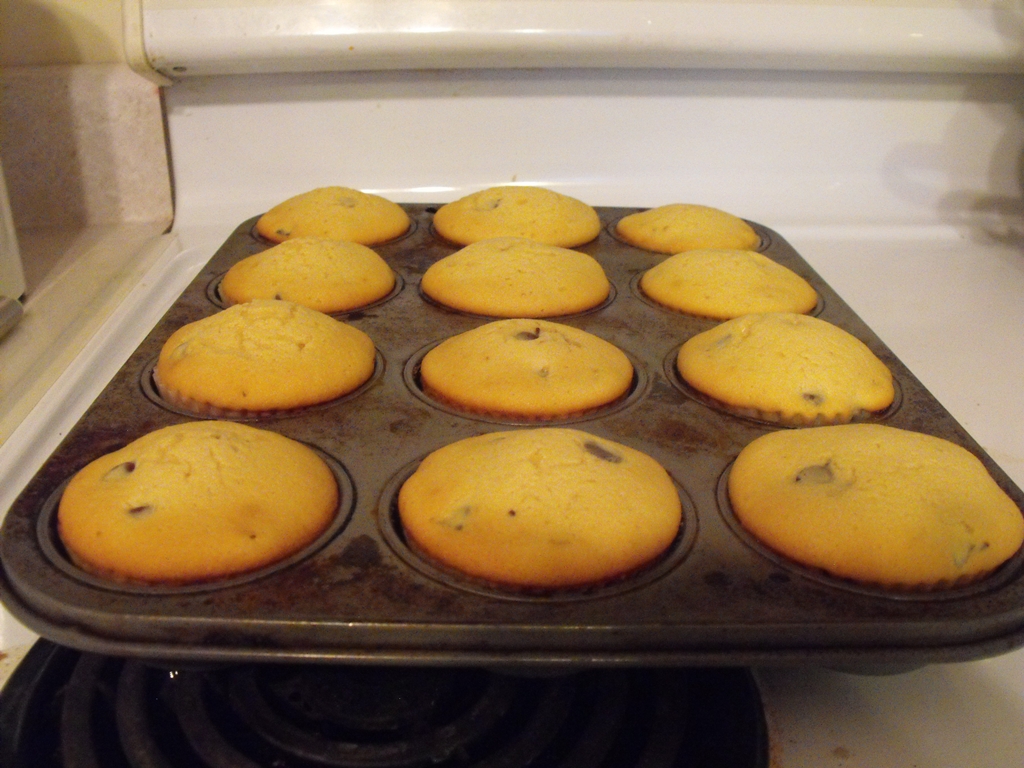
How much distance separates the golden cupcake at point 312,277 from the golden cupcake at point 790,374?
64cm

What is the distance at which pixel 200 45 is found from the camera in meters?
1.82

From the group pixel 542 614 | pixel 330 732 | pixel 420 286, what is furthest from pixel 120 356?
pixel 542 614

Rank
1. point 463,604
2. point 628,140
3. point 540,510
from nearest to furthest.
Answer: point 463,604 → point 540,510 → point 628,140

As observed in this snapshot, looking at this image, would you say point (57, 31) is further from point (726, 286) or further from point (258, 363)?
point (726, 286)

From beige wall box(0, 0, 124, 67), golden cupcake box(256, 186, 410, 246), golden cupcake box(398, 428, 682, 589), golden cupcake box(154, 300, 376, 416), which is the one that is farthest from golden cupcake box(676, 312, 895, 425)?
beige wall box(0, 0, 124, 67)

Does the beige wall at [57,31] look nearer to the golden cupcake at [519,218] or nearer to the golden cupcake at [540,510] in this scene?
the golden cupcake at [519,218]

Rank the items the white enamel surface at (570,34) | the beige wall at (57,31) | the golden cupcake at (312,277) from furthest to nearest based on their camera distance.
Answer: the beige wall at (57,31)
the white enamel surface at (570,34)
the golden cupcake at (312,277)

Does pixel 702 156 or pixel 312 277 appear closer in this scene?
pixel 312 277

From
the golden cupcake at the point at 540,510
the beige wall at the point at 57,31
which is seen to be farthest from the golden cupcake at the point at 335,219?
the golden cupcake at the point at 540,510

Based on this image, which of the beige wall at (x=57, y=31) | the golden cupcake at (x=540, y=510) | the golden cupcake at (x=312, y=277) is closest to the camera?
the golden cupcake at (x=540, y=510)

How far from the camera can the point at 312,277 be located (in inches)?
61.4

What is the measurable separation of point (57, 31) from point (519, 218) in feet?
3.97

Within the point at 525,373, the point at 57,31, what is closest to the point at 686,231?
the point at 525,373

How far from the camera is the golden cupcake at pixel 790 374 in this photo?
1.26 metres
